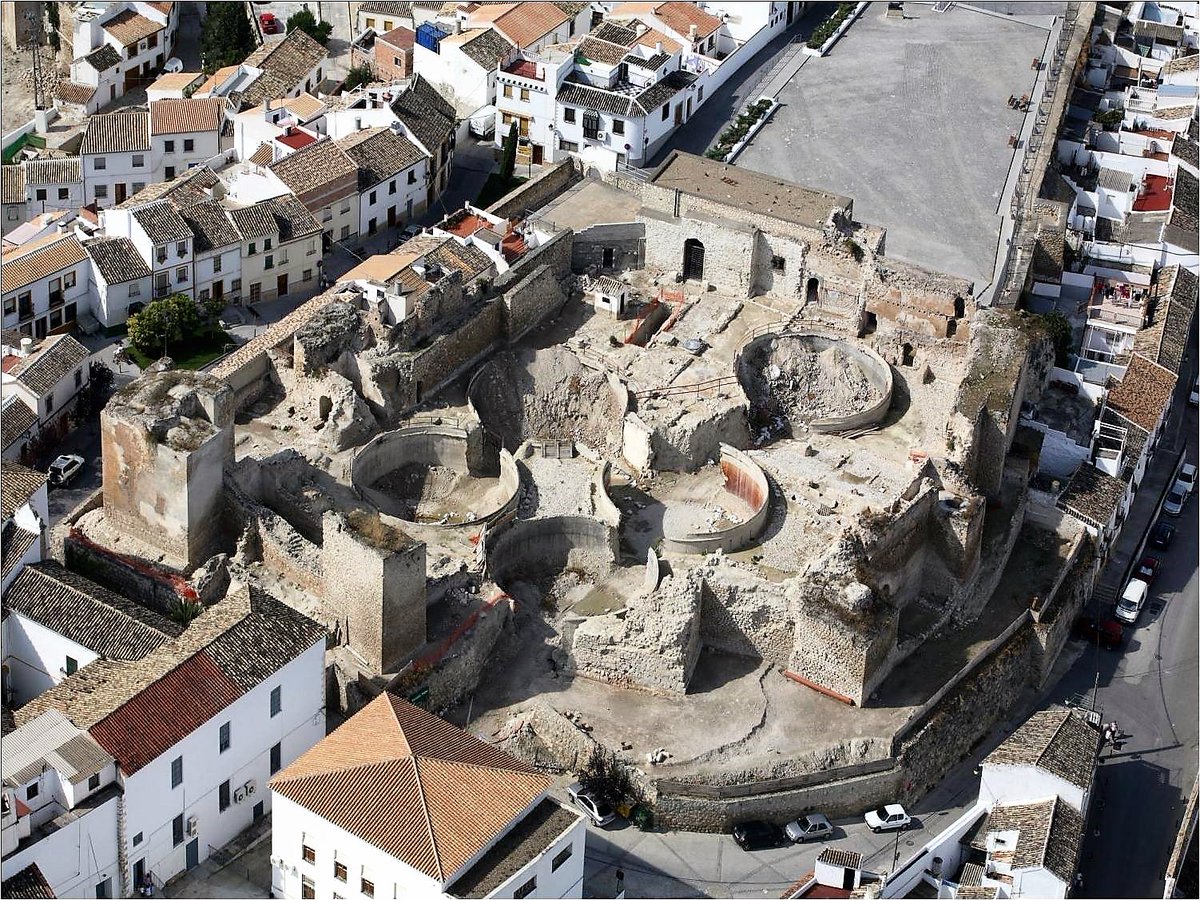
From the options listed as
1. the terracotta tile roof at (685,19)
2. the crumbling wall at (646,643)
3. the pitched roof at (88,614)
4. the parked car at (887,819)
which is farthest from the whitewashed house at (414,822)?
the terracotta tile roof at (685,19)

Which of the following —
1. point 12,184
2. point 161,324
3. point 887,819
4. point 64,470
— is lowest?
point 887,819

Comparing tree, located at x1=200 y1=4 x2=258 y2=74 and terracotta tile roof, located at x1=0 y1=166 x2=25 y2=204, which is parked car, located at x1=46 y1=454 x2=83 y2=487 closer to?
terracotta tile roof, located at x1=0 y1=166 x2=25 y2=204

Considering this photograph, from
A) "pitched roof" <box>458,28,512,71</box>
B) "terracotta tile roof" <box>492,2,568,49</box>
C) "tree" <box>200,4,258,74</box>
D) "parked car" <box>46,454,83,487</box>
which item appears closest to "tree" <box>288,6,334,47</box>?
"tree" <box>200,4,258,74</box>

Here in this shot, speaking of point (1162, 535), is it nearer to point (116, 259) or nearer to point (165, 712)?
point (165, 712)

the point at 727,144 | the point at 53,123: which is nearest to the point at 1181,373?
the point at 727,144

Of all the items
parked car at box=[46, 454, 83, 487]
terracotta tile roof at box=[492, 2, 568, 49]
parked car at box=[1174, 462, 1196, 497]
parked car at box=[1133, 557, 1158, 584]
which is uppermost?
terracotta tile roof at box=[492, 2, 568, 49]

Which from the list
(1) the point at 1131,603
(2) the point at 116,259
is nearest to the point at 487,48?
(2) the point at 116,259
